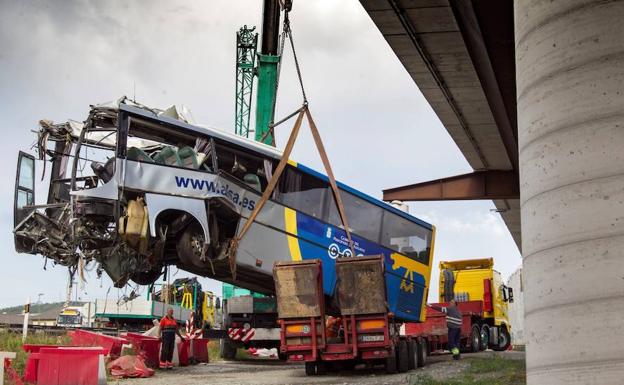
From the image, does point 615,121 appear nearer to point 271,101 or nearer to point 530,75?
point 530,75

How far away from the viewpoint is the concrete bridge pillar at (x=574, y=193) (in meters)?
5.28

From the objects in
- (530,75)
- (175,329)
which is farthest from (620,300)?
(175,329)

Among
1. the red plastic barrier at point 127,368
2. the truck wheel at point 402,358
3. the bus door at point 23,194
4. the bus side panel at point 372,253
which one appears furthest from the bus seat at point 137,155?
the truck wheel at point 402,358

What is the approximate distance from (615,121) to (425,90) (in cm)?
906

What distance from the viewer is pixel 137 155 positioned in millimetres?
11758

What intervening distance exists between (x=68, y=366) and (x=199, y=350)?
8.68 meters

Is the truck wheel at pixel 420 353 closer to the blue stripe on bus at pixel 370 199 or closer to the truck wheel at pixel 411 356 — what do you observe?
the truck wheel at pixel 411 356

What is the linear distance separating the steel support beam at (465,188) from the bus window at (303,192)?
→ 8.38 meters

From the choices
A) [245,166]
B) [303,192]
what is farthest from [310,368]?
[245,166]

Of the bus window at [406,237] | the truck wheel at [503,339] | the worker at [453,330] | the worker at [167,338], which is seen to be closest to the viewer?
the worker at [167,338]

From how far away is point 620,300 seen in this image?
204 inches

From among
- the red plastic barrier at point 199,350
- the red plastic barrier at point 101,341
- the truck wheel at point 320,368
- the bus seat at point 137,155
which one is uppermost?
the bus seat at point 137,155

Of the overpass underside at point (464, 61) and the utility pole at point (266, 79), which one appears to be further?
the utility pole at point (266, 79)

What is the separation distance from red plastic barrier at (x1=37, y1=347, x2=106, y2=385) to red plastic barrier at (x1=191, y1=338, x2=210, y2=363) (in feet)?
26.7
